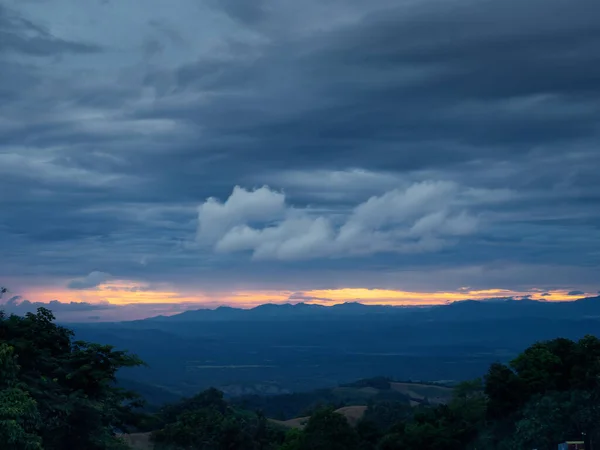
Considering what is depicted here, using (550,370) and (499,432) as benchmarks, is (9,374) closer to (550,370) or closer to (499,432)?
(499,432)

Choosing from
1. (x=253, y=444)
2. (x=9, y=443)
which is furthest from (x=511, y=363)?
(x=9, y=443)

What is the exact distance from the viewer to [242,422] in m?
79.4

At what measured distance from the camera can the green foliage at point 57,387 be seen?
35.2 meters

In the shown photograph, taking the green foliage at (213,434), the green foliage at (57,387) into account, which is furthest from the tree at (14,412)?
the green foliage at (213,434)

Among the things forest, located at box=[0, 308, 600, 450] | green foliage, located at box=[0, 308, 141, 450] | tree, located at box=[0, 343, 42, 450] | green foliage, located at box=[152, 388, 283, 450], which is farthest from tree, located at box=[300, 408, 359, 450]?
tree, located at box=[0, 343, 42, 450]

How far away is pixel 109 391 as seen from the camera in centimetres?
4266

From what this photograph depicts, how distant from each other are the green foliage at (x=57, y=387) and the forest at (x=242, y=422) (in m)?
0.05

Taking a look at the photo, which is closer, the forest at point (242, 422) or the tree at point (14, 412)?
the tree at point (14, 412)

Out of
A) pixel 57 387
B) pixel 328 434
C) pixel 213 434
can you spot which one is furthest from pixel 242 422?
pixel 57 387

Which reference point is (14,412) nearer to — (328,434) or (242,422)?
(328,434)

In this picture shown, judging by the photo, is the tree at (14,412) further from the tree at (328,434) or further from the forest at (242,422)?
the tree at (328,434)

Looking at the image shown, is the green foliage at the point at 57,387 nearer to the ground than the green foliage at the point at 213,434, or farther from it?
farther from it

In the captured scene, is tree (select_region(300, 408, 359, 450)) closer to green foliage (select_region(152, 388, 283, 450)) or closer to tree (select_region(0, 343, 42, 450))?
green foliage (select_region(152, 388, 283, 450))

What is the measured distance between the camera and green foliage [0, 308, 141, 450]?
115 ft
